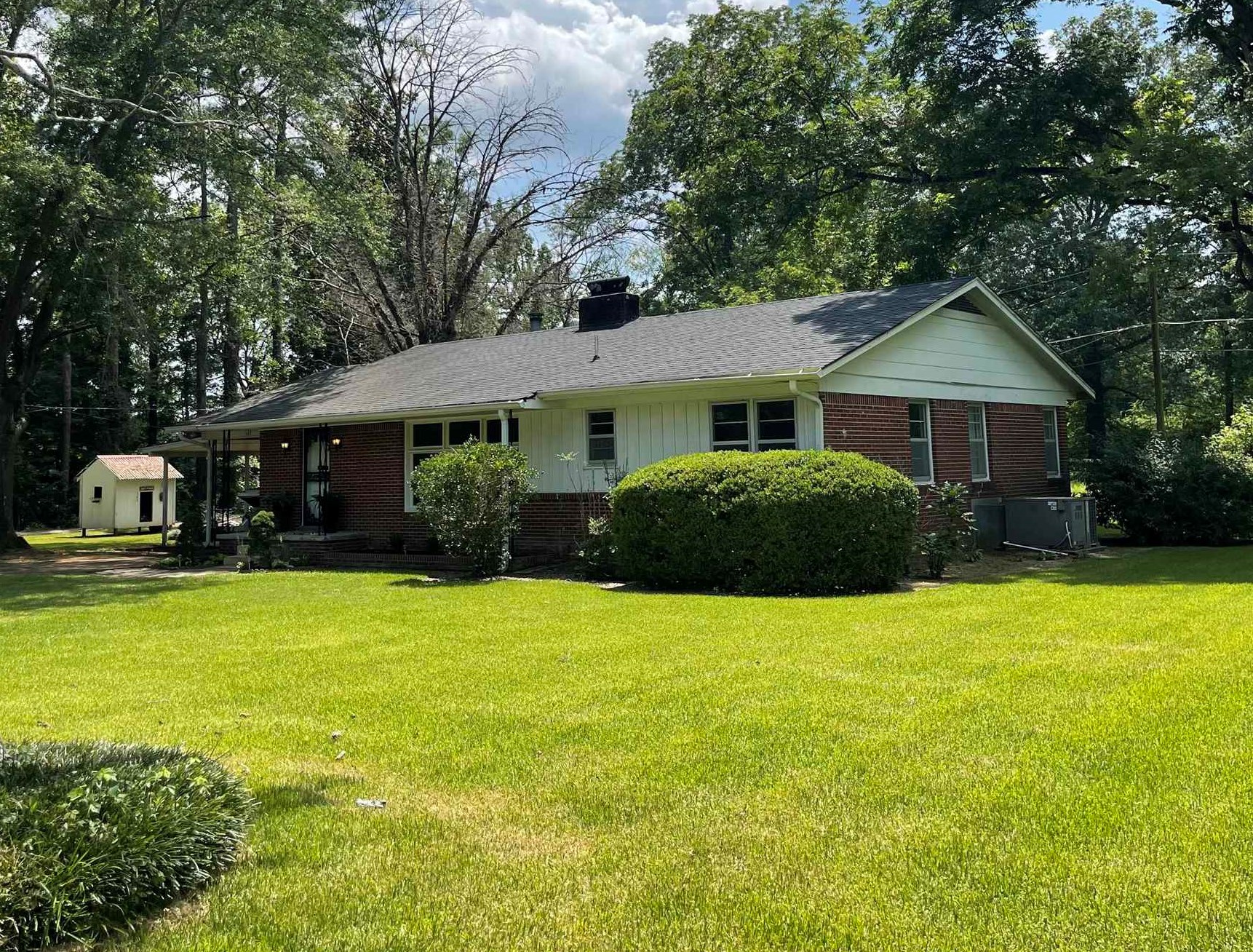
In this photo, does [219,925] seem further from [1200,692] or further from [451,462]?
[451,462]

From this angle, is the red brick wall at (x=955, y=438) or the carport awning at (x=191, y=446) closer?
the red brick wall at (x=955, y=438)

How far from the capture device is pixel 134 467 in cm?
3269

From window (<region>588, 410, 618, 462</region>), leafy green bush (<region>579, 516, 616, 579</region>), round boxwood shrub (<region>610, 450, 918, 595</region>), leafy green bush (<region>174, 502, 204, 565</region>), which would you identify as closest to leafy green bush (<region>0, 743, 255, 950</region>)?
round boxwood shrub (<region>610, 450, 918, 595</region>)

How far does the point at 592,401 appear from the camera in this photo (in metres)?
15.8

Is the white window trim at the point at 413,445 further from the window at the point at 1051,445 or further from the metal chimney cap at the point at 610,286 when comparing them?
the window at the point at 1051,445

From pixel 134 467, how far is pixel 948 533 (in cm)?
2951

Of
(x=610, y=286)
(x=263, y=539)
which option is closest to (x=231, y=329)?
(x=610, y=286)

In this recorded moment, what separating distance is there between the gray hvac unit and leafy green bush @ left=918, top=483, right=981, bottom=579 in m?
0.90

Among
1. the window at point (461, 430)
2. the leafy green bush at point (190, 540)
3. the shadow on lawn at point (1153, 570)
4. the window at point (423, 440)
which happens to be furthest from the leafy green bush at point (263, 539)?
the shadow on lawn at point (1153, 570)

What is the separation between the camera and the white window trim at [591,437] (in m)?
15.8

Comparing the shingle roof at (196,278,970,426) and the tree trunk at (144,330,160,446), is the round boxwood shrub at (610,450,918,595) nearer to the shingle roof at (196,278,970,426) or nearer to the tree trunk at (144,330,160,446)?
the shingle roof at (196,278,970,426)

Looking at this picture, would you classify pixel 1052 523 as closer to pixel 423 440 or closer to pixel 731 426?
pixel 731 426

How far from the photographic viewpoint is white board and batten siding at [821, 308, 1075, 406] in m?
14.8

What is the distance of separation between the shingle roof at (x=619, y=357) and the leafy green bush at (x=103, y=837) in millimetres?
10832
